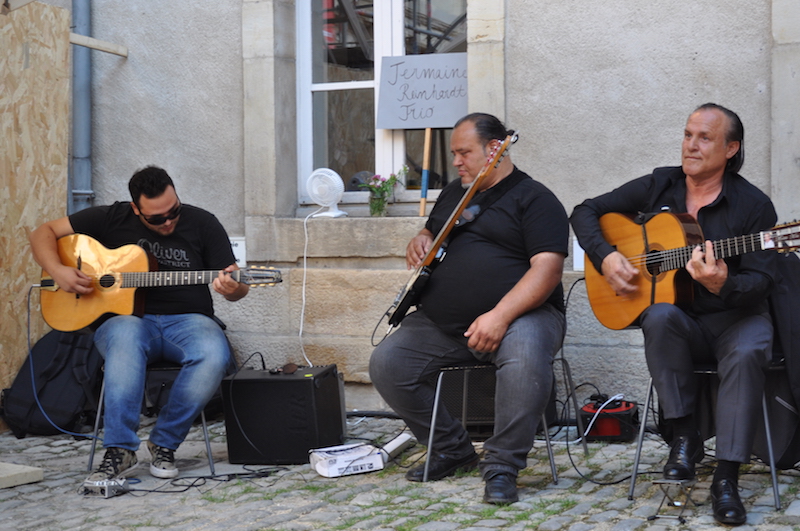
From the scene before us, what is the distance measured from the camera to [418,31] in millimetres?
5785

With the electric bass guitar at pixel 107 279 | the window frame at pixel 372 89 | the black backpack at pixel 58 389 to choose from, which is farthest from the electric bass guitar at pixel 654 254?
the black backpack at pixel 58 389

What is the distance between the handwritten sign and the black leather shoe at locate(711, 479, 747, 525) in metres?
2.85

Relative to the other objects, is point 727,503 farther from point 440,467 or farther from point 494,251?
point 494,251

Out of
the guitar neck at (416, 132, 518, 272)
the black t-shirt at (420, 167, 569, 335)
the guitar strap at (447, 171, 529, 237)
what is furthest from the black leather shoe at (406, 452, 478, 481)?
the guitar strap at (447, 171, 529, 237)

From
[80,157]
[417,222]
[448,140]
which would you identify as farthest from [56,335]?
[448,140]

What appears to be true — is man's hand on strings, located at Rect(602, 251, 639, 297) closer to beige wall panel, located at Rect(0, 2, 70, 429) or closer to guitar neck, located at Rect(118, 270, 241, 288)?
guitar neck, located at Rect(118, 270, 241, 288)

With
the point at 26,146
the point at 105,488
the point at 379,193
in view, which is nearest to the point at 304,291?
the point at 379,193

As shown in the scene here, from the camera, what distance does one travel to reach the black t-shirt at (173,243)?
470cm

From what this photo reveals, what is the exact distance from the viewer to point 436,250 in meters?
4.17

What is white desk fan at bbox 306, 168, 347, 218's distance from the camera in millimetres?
5660

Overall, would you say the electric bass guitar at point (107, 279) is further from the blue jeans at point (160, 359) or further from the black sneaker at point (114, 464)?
the black sneaker at point (114, 464)

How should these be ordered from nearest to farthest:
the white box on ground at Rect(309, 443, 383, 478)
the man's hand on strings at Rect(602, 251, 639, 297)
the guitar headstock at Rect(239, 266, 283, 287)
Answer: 1. the man's hand on strings at Rect(602, 251, 639, 297)
2. the white box on ground at Rect(309, 443, 383, 478)
3. the guitar headstock at Rect(239, 266, 283, 287)

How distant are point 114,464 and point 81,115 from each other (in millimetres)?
2945

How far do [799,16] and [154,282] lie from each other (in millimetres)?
3312
